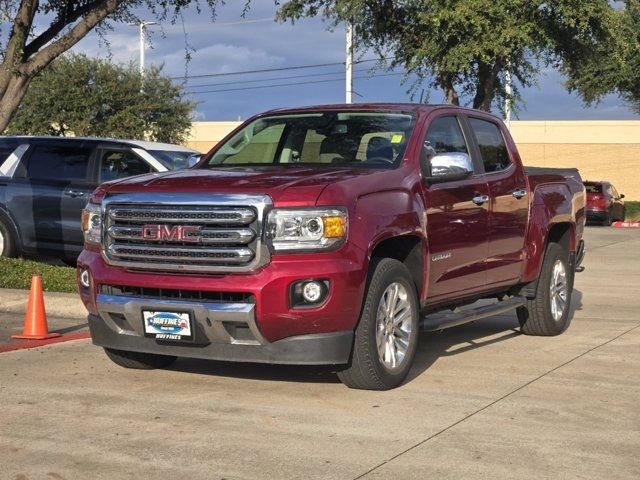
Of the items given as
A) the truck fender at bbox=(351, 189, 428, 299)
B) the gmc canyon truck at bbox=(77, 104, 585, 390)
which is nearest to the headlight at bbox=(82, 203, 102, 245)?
the gmc canyon truck at bbox=(77, 104, 585, 390)

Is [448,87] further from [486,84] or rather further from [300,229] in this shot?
[300,229]

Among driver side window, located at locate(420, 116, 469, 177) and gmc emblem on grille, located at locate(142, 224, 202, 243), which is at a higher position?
driver side window, located at locate(420, 116, 469, 177)

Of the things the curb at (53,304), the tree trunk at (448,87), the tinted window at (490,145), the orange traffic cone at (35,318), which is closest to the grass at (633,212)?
the tree trunk at (448,87)

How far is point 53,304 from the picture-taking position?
35.1ft

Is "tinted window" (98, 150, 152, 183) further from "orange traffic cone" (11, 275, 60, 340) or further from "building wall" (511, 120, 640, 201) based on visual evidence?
"building wall" (511, 120, 640, 201)

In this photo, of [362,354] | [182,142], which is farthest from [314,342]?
[182,142]

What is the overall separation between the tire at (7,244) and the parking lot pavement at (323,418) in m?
5.07

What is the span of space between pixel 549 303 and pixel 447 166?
105 inches

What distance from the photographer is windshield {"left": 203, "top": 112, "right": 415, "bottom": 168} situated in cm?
768

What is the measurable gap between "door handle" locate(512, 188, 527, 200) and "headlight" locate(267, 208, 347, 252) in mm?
2971

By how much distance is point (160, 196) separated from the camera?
6.78m

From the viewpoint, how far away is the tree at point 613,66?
81.3 feet

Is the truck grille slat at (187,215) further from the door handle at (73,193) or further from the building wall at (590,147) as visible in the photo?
the building wall at (590,147)

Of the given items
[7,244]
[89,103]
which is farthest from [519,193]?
[89,103]
